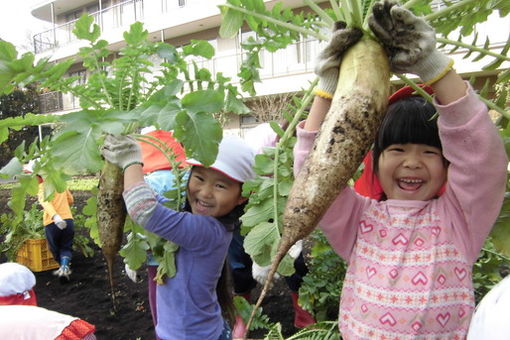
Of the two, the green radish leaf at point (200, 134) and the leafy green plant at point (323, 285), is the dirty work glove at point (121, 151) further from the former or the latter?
the leafy green plant at point (323, 285)

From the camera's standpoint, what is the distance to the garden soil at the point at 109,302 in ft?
11.1

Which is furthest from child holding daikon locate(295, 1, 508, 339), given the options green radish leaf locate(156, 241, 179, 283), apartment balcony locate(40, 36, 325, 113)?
apartment balcony locate(40, 36, 325, 113)

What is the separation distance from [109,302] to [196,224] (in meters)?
2.85

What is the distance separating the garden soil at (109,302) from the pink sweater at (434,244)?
2.22m

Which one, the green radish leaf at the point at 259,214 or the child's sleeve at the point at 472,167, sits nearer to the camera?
the child's sleeve at the point at 472,167

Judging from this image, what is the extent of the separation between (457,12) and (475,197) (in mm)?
654

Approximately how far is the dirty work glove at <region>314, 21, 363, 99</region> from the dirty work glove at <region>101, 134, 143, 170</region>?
0.72 metres

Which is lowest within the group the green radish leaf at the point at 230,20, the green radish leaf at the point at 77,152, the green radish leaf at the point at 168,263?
the green radish leaf at the point at 168,263

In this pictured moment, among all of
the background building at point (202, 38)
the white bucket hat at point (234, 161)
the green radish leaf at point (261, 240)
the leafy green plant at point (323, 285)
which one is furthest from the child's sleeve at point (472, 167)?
the background building at point (202, 38)

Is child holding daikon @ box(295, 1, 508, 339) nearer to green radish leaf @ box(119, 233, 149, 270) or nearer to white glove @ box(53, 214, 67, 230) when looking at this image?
green radish leaf @ box(119, 233, 149, 270)

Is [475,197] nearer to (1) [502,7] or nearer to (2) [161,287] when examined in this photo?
(1) [502,7]

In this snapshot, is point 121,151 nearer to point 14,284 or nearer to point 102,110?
point 102,110

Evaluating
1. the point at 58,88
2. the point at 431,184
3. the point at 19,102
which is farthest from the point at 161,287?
the point at 19,102

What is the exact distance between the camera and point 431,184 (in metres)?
1.16
